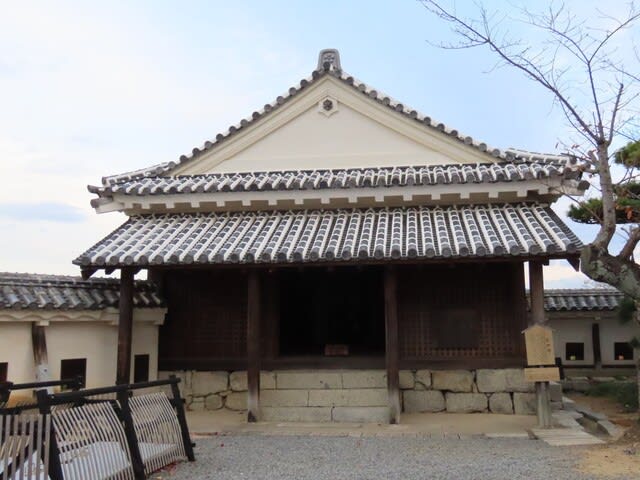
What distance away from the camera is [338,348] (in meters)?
12.2

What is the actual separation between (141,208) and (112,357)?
306 centimetres

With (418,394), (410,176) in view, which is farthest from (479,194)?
(418,394)

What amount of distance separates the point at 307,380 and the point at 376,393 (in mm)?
1305

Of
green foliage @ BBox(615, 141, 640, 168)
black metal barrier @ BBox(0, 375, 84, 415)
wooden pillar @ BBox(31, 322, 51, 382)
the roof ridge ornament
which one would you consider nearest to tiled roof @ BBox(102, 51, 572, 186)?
the roof ridge ornament

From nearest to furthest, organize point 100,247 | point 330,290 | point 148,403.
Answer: point 148,403 → point 100,247 → point 330,290

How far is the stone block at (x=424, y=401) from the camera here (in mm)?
11062

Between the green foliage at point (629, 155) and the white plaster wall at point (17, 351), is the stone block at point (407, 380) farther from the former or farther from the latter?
the white plaster wall at point (17, 351)

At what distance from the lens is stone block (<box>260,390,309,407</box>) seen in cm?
1111

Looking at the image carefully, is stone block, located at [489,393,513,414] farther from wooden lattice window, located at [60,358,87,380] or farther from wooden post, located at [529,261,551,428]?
wooden lattice window, located at [60,358,87,380]

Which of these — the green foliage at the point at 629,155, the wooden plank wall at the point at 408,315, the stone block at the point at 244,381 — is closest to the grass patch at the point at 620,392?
the wooden plank wall at the point at 408,315

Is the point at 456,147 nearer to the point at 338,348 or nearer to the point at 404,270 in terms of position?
the point at 404,270

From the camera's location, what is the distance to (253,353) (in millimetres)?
10469

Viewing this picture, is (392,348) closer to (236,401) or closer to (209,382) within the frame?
(236,401)

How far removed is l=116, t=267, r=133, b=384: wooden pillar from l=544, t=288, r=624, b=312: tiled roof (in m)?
10.4
